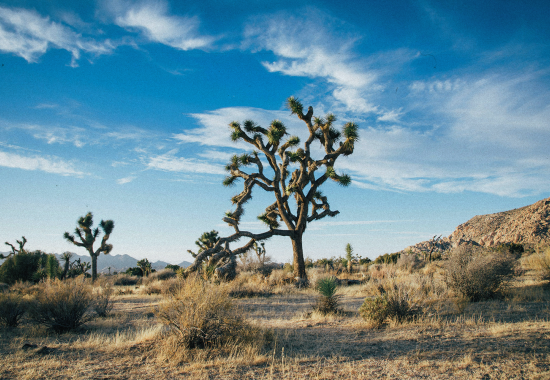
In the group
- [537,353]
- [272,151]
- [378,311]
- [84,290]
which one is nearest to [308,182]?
[272,151]

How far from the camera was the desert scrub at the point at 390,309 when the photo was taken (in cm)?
704

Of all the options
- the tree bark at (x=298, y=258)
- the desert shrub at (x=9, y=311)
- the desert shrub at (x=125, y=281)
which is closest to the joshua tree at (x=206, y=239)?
the desert shrub at (x=125, y=281)

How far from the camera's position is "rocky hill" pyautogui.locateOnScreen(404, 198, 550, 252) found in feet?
114

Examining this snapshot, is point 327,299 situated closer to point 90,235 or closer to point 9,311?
point 9,311

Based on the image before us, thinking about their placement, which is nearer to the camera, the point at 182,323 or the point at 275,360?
the point at 275,360

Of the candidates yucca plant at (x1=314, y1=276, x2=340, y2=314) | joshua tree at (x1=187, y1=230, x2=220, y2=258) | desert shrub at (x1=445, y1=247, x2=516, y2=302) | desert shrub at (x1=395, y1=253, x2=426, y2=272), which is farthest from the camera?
joshua tree at (x1=187, y1=230, x2=220, y2=258)

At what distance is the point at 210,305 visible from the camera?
5.71m

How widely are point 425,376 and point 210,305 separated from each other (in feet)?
11.3

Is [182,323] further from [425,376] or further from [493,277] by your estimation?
[493,277]

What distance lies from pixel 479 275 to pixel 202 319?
Answer: 7619mm

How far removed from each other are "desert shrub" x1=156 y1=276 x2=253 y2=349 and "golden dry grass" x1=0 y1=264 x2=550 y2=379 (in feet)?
1.45

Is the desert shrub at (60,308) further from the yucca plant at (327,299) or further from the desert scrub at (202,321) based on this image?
the yucca plant at (327,299)

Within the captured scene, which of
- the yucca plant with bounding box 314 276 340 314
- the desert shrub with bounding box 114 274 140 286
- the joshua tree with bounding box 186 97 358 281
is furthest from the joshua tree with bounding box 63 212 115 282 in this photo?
the yucca plant with bounding box 314 276 340 314

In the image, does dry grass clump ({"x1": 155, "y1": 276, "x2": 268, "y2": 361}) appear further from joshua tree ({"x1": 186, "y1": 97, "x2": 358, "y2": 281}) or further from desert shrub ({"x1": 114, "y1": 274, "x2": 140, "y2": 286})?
desert shrub ({"x1": 114, "y1": 274, "x2": 140, "y2": 286})
